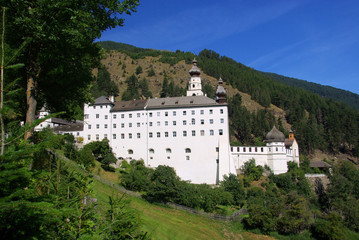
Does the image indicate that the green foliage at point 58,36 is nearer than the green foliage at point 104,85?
Yes

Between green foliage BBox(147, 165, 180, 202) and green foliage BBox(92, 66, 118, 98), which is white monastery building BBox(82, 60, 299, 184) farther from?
green foliage BBox(92, 66, 118, 98)

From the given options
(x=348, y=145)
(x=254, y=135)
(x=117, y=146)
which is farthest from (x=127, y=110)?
(x=348, y=145)

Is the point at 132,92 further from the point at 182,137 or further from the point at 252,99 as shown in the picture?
the point at 182,137

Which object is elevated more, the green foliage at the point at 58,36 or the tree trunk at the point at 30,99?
the green foliage at the point at 58,36

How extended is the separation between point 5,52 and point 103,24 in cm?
988

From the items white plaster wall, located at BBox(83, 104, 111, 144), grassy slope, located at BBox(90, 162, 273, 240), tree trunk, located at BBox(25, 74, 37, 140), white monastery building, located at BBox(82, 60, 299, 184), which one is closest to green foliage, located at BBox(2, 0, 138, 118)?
tree trunk, located at BBox(25, 74, 37, 140)

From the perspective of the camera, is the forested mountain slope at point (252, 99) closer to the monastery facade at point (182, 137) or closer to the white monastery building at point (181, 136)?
the white monastery building at point (181, 136)

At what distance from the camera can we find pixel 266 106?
422 feet

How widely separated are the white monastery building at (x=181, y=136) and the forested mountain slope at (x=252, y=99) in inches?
1278

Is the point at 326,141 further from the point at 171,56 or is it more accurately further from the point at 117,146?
the point at 171,56

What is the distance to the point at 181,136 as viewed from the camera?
2212 inches

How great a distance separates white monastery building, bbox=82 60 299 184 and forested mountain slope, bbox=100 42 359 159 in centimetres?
3247

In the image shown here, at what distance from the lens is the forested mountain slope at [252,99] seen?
3935 inches

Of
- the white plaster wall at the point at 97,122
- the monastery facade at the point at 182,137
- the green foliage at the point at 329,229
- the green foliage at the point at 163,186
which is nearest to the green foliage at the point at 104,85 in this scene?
the white plaster wall at the point at 97,122
